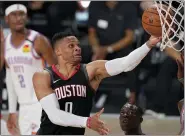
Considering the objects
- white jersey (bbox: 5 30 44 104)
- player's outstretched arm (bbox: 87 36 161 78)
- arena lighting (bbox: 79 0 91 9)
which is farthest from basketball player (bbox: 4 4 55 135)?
arena lighting (bbox: 79 0 91 9)

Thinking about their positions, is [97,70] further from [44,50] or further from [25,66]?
[25,66]

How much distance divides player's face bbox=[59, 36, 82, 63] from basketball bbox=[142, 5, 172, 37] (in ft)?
2.11

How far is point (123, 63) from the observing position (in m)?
5.81

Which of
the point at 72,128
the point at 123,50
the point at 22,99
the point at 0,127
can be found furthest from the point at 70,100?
the point at 123,50

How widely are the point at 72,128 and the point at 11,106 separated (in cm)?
199

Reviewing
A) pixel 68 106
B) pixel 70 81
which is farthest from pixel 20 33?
pixel 68 106

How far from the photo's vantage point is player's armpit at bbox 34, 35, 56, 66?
24.3 ft

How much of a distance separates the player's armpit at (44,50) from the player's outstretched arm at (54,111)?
60.2 inches

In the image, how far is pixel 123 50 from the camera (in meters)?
9.65

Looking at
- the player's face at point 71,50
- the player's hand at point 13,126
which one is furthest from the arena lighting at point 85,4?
the player's face at point 71,50

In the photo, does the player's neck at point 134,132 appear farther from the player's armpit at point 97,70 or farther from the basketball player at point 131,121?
the player's armpit at point 97,70

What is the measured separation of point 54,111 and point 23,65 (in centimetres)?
209

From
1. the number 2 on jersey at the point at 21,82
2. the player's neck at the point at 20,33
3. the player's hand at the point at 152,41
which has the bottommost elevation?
the number 2 on jersey at the point at 21,82

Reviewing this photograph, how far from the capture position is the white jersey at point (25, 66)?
24.8 feet
